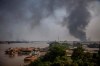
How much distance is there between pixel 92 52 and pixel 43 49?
2.51ft

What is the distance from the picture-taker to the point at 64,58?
3824 mm

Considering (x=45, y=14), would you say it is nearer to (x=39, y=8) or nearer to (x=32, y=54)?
(x=39, y=8)

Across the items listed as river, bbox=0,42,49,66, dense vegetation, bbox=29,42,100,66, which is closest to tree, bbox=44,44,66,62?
dense vegetation, bbox=29,42,100,66

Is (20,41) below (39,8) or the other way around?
below

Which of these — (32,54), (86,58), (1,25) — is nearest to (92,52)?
(86,58)

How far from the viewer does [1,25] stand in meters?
4.04

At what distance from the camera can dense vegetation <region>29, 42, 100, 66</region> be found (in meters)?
3.79

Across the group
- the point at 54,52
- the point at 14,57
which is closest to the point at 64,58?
the point at 54,52

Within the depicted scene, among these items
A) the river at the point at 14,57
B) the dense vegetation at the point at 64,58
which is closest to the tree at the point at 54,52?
the dense vegetation at the point at 64,58

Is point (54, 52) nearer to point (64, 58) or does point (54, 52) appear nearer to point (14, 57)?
point (64, 58)

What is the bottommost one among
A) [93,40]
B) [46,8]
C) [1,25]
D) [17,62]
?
[17,62]

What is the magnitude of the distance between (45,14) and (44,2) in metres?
0.19

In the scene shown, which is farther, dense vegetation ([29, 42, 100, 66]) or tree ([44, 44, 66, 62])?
tree ([44, 44, 66, 62])

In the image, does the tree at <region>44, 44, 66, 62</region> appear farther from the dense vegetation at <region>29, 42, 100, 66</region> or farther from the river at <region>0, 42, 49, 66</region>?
the river at <region>0, 42, 49, 66</region>
